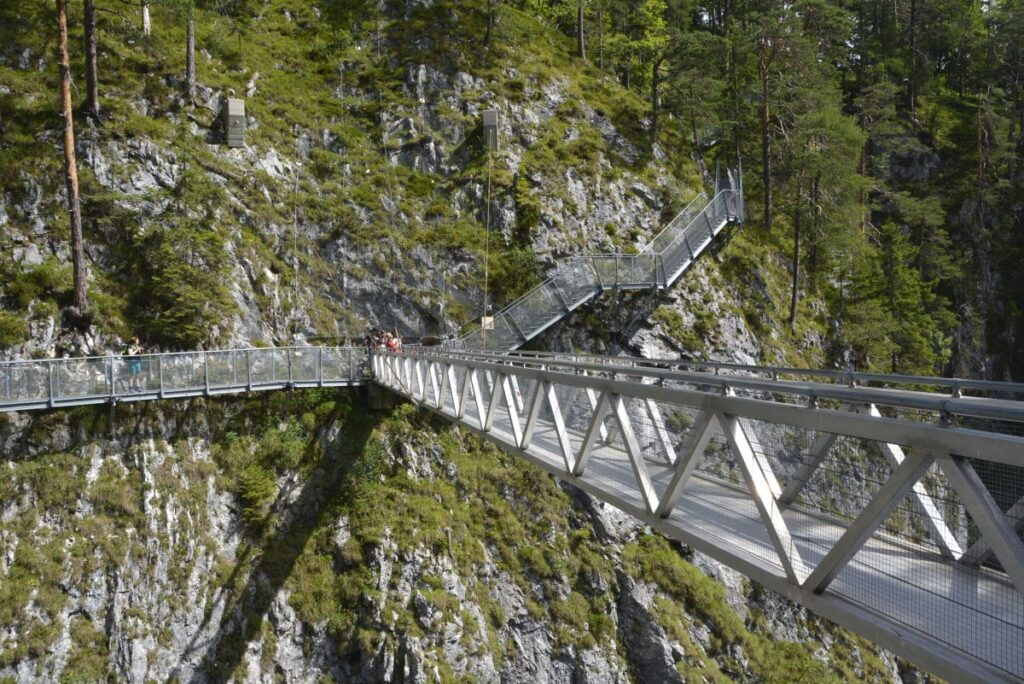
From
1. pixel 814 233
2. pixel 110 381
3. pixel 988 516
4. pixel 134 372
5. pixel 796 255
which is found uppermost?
pixel 814 233

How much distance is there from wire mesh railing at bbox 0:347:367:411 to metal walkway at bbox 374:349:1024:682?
12.1 meters

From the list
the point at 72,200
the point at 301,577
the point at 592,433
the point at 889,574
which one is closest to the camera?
the point at 889,574

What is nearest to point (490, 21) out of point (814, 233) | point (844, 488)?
point (814, 233)

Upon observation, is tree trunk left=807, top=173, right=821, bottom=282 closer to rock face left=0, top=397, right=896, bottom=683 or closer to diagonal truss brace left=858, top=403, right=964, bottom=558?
rock face left=0, top=397, right=896, bottom=683

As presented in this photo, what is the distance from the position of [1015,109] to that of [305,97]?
137 feet

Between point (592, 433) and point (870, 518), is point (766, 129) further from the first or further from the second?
point (870, 518)

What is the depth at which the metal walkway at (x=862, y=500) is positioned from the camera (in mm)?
3123

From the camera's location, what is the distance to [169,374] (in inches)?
610

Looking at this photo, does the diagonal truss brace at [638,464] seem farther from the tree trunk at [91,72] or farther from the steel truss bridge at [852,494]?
the tree trunk at [91,72]

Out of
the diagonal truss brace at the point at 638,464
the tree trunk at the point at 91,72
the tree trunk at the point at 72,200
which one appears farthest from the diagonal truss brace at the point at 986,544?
the tree trunk at the point at 91,72

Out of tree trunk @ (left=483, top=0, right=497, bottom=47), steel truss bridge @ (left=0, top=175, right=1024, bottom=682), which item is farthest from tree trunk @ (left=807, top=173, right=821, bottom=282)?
steel truss bridge @ (left=0, top=175, right=1024, bottom=682)

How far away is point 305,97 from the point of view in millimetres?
25922

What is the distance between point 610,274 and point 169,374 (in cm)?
1351

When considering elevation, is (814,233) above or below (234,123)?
below
